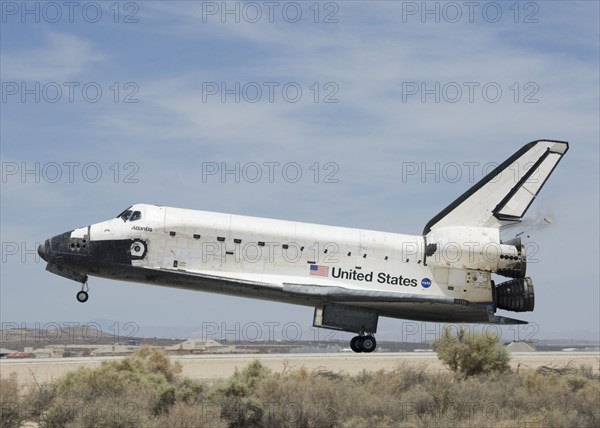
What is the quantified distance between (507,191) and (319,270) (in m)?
6.64

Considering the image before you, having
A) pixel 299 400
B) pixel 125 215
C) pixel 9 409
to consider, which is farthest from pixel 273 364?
pixel 125 215

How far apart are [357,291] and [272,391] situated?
14.6m

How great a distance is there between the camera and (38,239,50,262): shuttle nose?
2717 cm

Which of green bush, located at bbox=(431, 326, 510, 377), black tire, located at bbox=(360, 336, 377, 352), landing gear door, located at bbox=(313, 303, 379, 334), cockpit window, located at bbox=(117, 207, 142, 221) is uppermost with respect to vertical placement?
cockpit window, located at bbox=(117, 207, 142, 221)

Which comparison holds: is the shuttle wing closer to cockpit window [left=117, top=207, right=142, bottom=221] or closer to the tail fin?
cockpit window [left=117, top=207, right=142, bottom=221]

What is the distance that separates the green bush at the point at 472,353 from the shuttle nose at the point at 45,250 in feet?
92.7

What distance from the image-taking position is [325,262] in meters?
27.0

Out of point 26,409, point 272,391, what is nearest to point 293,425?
point 272,391

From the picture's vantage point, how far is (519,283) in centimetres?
2827

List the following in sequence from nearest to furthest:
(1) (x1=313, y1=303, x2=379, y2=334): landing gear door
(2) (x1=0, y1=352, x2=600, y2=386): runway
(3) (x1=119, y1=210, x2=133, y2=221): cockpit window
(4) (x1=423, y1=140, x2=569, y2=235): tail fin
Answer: (3) (x1=119, y1=210, x2=133, y2=221): cockpit window, (1) (x1=313, y1=303, x2=379, y2=334): landing gear door, (4) (x1=423, y1=140, x2=569, y2=235): tail fin, (2) (x1=0, y1=352, x2=600, y2=386): runway

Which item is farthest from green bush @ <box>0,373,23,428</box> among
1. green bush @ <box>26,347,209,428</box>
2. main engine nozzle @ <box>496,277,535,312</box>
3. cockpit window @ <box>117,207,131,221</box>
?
main engine nozzle @ <box>496,277,535,312</box>

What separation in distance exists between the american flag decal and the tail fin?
380cm

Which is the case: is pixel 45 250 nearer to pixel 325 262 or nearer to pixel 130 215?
pixel 130 215

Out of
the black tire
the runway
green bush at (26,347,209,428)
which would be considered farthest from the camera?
the runway
